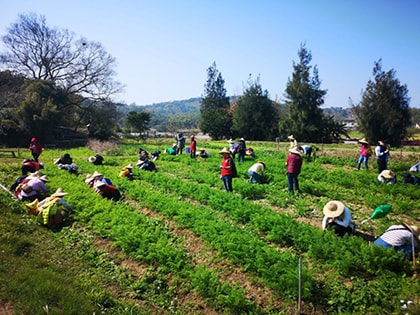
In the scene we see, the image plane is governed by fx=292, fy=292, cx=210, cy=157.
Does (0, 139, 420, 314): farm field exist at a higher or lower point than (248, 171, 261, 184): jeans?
lower

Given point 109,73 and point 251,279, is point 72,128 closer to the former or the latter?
point 109,73

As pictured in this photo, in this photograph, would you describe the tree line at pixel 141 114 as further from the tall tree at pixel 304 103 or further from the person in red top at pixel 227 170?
the person in red top at pixel 227 170

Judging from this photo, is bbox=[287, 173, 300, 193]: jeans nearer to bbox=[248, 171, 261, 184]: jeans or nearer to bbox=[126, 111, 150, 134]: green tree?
bbox=[248, 171, 261, 184]: jeans

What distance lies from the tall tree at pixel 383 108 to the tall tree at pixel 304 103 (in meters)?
4.98

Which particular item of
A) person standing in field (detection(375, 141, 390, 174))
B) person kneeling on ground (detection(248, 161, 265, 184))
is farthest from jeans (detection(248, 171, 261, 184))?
person standing in field (detection(375, 141, 390, 174))

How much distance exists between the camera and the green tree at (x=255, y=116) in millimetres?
34875

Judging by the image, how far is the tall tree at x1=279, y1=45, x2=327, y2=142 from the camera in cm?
3028

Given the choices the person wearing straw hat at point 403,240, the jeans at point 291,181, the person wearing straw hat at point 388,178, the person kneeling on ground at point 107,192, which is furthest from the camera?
the person wearing straw hat at point 388,178

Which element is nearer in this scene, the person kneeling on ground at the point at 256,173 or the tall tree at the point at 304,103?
the person kneeling on ground at the point at 256,173

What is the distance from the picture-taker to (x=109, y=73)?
1444 inches

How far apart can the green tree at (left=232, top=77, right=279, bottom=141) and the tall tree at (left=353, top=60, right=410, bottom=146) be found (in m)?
10.8

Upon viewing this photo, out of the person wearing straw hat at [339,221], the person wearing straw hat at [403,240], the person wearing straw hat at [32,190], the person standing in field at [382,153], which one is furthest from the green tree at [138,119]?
the person wearing straw hat at [403,240]

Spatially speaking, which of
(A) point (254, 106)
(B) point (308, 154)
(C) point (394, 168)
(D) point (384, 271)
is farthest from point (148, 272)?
(A) point (254, 106)

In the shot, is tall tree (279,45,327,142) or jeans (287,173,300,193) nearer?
jeans (287,173,300,193)
